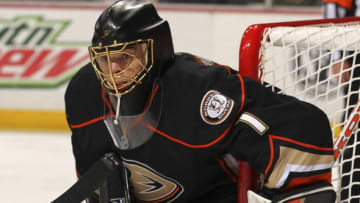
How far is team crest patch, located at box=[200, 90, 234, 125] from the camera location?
1371 millimetres

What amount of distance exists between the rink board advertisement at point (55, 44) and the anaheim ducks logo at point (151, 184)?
2164mm

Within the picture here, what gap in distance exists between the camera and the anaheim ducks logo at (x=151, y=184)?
4.91 ft

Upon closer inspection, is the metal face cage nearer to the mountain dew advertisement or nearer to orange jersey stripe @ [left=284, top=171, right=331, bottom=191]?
orange jersey stripe @ [left=284, top=171, right=331, bottom=191]

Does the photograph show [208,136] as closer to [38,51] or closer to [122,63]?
[122,63]

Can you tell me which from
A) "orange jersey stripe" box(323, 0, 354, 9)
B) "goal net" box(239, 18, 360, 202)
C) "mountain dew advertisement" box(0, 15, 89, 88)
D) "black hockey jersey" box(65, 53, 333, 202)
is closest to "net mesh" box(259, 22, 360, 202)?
"goal net" box(239, 18, 360, 202)

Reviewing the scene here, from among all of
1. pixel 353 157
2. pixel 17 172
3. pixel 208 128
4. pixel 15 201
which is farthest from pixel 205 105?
pixel 17 172

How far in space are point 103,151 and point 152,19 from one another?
0.32 metres

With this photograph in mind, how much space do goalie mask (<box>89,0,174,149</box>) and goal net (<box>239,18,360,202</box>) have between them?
19 cm

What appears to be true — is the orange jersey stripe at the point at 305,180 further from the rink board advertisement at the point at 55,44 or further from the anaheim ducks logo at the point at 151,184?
the rink board advertisement at the point at 55,44

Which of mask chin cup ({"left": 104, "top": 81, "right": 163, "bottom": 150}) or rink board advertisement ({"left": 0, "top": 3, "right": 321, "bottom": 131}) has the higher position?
mask chin cup ({"left": 104, "top": 81, "right": 163, "bottom": 150})

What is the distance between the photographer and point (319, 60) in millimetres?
1598

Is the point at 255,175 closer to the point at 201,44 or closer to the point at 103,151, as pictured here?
the point at 103,151

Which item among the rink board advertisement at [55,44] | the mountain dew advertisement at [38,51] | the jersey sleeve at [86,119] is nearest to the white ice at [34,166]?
the rink board advertisement at [55,44]

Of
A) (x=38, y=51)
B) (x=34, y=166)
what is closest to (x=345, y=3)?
(x=34, y=166)
